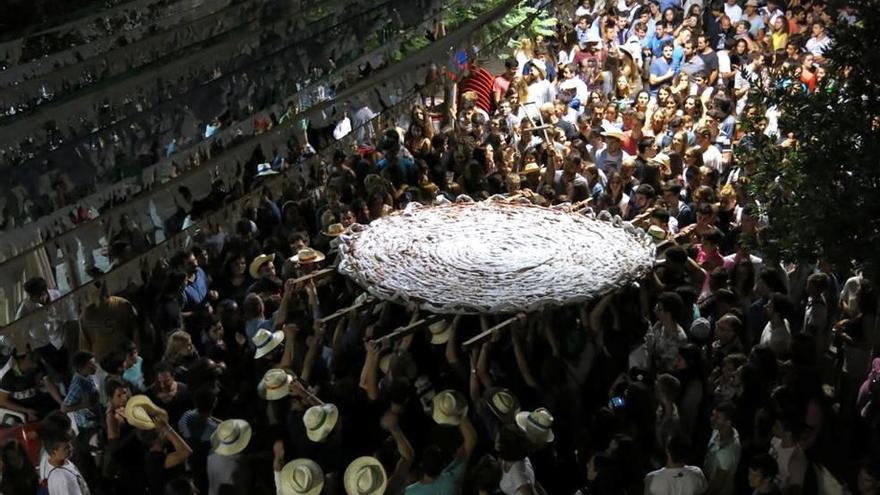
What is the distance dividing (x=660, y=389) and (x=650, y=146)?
4957mm

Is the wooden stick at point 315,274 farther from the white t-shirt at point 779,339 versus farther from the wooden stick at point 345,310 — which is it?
the white t-shirt at point 779,339

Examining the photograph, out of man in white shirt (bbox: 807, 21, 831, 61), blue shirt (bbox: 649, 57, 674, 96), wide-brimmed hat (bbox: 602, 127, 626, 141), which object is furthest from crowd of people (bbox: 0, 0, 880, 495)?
blue shirt (bbox: 649, 57, 674, 96)

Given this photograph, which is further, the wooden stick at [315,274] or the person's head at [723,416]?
the wooden stick at [315,274]

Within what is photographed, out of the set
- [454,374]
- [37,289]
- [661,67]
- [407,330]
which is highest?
[37,289]

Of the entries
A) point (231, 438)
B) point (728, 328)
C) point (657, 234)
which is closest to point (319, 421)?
point (231, 438)

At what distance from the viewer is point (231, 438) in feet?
20.9

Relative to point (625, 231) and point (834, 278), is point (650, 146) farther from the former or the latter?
point (834, 278)

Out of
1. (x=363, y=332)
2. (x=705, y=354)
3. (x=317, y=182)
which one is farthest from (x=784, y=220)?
(x=317, y=182)

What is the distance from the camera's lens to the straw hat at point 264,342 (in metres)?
7.64

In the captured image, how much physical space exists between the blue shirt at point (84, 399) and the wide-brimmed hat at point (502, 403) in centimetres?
262

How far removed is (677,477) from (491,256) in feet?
9.86

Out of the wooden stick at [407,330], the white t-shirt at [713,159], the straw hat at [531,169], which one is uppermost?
the wooden stick at [407,330]

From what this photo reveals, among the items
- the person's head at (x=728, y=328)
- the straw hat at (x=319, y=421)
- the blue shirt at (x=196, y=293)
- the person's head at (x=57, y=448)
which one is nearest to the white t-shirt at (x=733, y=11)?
the person's head at (x=728, y=328)

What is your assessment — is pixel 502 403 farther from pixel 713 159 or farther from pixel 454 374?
pixel 713 159
